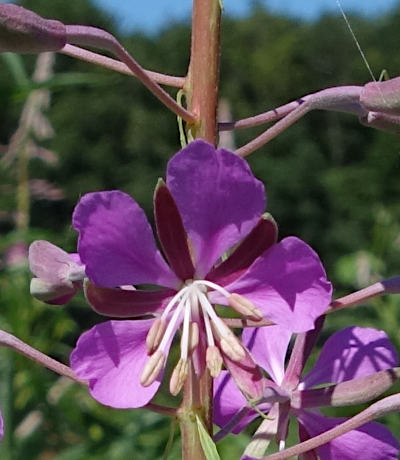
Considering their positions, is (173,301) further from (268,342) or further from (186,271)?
(268,342)

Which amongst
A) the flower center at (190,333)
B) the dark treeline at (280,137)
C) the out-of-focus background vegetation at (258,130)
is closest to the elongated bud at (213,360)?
the flower center at (190,333)

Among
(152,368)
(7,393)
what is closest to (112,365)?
(152,368)

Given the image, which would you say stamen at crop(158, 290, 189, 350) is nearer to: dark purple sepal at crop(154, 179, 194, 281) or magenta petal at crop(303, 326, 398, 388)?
dark purple sepal at crop(154, 179, 194, 281)

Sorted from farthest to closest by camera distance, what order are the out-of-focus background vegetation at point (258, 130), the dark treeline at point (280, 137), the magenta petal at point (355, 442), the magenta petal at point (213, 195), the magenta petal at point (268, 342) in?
the dark treeline at point (280, 137) < the out-of-focus background vegetation at point (258, 130) < the magenta petal at point (268, 342) < the magenta petal at point (355, 442) < the magenta petal at point (213, 195)

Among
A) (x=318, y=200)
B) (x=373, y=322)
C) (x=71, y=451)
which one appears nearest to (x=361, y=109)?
(x=71, y=451)

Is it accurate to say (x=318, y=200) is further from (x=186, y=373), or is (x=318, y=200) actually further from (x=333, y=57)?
(x=186, y=373)

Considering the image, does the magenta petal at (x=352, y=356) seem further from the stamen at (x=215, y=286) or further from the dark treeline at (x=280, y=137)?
the dark treeline at (x=280, y=137)

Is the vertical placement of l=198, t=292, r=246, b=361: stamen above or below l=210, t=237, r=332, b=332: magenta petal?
below

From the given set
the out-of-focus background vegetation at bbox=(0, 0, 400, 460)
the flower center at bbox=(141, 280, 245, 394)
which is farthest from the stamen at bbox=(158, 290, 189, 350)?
the out-of-focus background vegetation at bbox=(0, 0, 400, 460)
